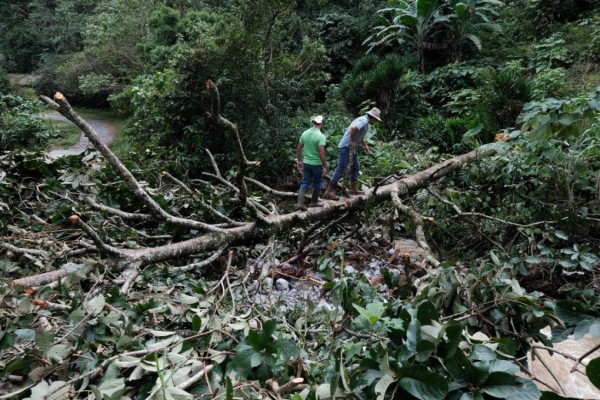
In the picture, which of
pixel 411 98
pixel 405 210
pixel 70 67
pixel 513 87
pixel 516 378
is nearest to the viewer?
pixel 516 378

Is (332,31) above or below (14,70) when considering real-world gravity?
above

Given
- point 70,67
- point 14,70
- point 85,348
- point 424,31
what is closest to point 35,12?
point 14,70

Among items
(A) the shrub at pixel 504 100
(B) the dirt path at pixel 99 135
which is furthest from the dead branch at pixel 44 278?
(B) the dirt path at pixel 99 135

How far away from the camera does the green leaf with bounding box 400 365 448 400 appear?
3.28ft

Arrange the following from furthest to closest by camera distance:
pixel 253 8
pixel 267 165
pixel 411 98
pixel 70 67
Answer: pixel 70 67
pixel 411 98
pixel 267 165
pixel 253 8

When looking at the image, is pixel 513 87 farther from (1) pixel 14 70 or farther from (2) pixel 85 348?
(1) pixel 14 70

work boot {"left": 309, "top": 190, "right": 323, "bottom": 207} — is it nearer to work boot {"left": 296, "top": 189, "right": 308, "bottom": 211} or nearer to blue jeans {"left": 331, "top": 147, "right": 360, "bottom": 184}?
work boot {"left": 296, "top": 189, "right": 308, "bottom": 211}

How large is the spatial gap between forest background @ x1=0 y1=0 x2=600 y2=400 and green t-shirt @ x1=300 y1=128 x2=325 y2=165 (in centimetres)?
72

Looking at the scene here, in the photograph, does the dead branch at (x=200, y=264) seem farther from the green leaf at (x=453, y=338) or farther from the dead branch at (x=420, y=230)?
the green leaf at (x=453, y=338)

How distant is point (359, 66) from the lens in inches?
420

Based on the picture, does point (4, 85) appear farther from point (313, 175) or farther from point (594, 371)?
point (594, 371)

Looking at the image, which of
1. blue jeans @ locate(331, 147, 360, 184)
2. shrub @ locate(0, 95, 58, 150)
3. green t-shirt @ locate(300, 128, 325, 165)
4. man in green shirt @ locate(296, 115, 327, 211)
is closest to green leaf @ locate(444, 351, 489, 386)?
man in green shirt @ locate(296, 115, 327, 211)

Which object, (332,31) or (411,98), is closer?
(411,98)

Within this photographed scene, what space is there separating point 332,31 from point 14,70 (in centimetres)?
2093
